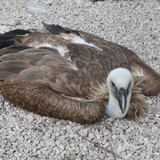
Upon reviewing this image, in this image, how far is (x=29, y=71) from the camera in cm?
416

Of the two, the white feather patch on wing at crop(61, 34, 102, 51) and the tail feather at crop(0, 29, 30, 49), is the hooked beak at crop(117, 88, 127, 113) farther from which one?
the tail feather at crop(0, 29, 30, 49)

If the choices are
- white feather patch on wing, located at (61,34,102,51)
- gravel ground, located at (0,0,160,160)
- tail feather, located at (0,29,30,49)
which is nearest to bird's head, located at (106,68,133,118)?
gravel ground, located at (0,0,160,160)

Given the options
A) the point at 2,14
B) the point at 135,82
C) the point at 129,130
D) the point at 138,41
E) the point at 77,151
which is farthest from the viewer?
the point at 2,14

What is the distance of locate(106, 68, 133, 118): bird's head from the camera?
153 inches

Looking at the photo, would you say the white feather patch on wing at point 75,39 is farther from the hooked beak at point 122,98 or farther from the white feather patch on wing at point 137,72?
the hooked beak at point 122,98

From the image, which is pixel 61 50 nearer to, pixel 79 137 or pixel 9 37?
pixel 9 37

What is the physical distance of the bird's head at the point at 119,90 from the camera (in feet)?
12.8

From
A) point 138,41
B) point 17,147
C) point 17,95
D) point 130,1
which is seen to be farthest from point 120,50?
point 130,1

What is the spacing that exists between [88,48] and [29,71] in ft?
2.44

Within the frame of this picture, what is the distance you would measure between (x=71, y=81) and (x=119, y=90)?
50cm

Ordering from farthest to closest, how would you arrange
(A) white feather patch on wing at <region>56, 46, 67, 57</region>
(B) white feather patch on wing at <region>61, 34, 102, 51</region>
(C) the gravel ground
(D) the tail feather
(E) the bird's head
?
(B) white feather patch on wing at <region>61, 34, 102, 51</region>
(D) the tail feather
(A) white feather patch on wing at <region>56, 46, 67, 57</region>
(E) the bird's head
(C) the gravel ground

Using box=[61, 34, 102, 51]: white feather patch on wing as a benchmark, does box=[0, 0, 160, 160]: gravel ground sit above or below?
below

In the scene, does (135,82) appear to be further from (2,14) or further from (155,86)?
(2,14)

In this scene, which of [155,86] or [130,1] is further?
[130,1]
